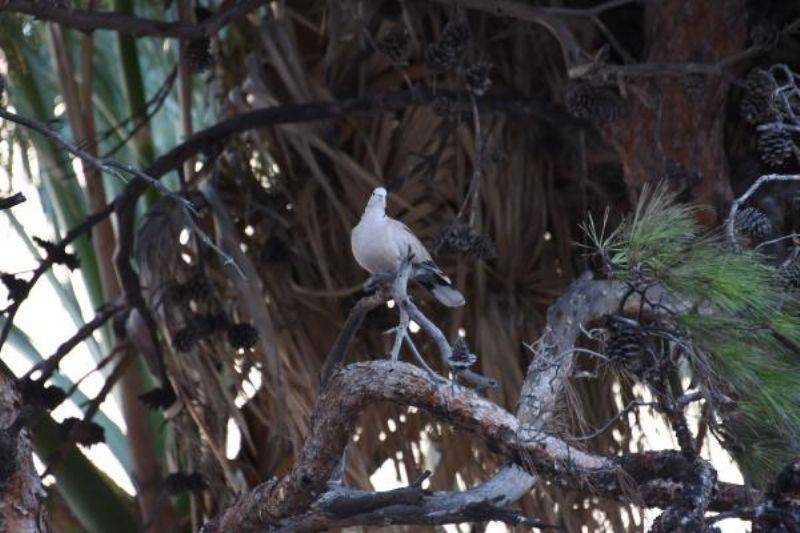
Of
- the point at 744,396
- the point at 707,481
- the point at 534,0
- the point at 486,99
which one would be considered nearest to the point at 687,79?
the point at 486,99

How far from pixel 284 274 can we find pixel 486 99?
1.85ft

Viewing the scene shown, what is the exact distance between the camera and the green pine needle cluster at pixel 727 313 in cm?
134

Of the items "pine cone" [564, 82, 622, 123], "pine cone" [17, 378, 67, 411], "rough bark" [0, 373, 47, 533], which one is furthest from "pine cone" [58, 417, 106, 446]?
"pine cone" [564, 82, 622, 123]

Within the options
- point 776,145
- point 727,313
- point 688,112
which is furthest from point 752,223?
point 688,112

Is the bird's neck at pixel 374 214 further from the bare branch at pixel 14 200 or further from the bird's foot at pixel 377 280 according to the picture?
the bare branch at pixel 14 200

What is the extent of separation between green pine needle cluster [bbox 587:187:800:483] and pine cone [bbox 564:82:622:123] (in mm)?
726

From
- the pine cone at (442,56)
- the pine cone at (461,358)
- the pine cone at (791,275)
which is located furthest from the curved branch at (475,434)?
the pine cone at (442,56)

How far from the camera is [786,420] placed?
1356 millimetres

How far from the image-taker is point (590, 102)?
2146mm

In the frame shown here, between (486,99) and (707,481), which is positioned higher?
(486,99)

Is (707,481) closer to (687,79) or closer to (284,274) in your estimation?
(687,79)

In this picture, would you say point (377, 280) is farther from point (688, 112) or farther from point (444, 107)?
point (688, 112)

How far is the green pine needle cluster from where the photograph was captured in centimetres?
134

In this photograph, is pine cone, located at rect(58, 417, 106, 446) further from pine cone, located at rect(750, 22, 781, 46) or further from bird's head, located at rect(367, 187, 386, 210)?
pine cone, located at rect(750, 22, 781, 46)
